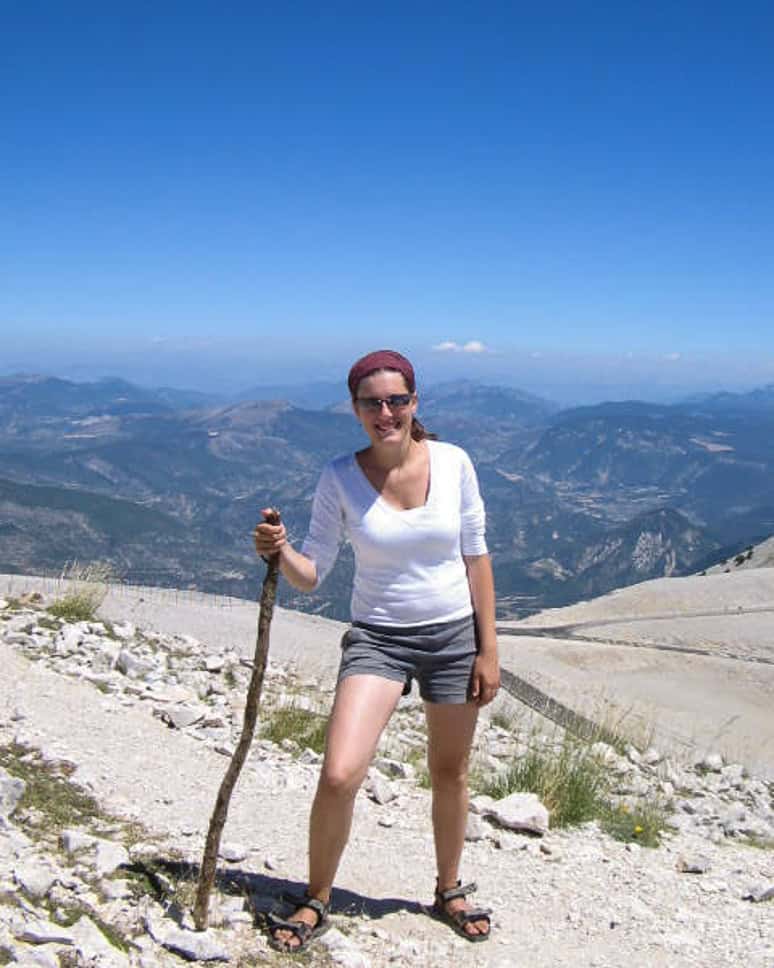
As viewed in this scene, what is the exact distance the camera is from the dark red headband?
4301mm

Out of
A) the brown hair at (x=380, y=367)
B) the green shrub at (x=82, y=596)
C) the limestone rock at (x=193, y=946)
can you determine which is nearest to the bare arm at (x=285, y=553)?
the brown hair at (x=380, y=367)

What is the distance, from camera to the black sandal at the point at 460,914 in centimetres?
465

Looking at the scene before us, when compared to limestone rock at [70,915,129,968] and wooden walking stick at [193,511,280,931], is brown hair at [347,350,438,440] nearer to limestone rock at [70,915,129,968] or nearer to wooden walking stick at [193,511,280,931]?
wooden walking stick at [193,511,280,931]

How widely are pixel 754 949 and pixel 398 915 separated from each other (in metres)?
1.94

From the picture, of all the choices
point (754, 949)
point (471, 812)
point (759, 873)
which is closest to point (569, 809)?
point (471, 812)

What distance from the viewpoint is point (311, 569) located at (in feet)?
14.0

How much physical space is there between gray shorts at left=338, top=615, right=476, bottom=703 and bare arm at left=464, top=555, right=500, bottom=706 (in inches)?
2.0

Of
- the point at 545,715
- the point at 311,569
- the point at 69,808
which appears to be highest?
the point at 311,569

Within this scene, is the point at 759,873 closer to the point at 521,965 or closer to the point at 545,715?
the point at 521,965

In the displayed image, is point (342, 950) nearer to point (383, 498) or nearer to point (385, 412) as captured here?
point (383, 498)

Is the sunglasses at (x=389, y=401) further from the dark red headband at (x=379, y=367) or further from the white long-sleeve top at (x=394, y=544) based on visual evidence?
the white long-sleeve top at (x=394, y=544)

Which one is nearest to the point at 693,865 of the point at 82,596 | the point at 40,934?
the point at 40,934

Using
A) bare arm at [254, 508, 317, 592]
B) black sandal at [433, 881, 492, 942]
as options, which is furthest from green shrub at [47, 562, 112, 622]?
bare arm at [254, 508, 317, 592]

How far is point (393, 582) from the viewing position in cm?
425
